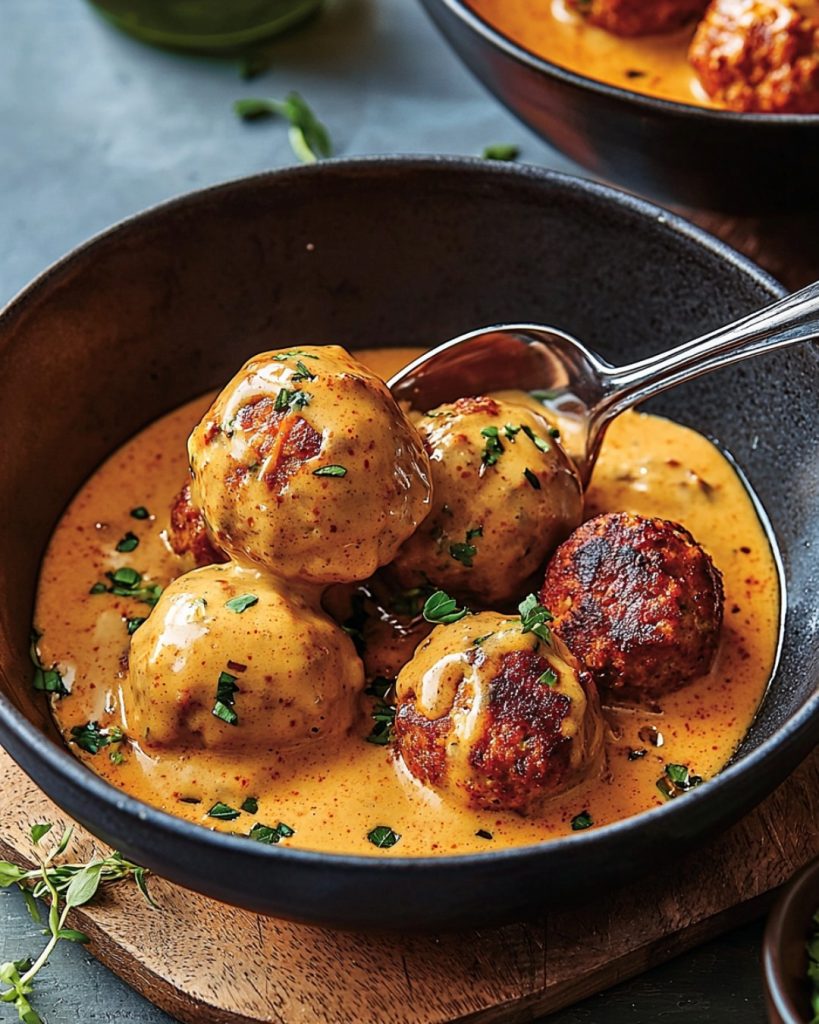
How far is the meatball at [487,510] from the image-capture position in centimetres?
241

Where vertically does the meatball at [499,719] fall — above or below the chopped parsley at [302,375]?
below

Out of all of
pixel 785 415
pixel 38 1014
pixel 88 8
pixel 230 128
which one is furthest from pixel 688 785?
pixel 88 8

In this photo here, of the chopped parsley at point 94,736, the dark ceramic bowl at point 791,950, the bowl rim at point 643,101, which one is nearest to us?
the dark ceramic bowl at point 791,950

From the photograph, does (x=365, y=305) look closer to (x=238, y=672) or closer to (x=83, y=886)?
(x=238, y=672)

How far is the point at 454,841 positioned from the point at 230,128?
2403 mm

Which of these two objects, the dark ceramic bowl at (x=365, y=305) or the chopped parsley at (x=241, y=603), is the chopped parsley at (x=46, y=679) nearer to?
the dark ceramic bowl at (x=365, y=305)

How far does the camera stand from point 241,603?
7.38ft

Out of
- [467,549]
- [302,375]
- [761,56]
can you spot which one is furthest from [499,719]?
[761,56]

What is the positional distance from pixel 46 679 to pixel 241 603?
0.43m

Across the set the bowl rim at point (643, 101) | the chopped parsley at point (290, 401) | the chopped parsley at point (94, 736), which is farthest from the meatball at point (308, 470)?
the bowl rim at point (643, 101)

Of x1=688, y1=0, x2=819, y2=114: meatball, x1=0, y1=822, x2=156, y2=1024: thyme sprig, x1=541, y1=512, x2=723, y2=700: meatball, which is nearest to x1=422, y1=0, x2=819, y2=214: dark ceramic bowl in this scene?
x1=688, y1=0, x2=819, y2=114: meatball

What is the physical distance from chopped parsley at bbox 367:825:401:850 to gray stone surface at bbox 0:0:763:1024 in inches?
72.1

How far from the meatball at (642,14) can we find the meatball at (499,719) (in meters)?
1.93

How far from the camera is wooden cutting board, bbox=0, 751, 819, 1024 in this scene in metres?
2.15
